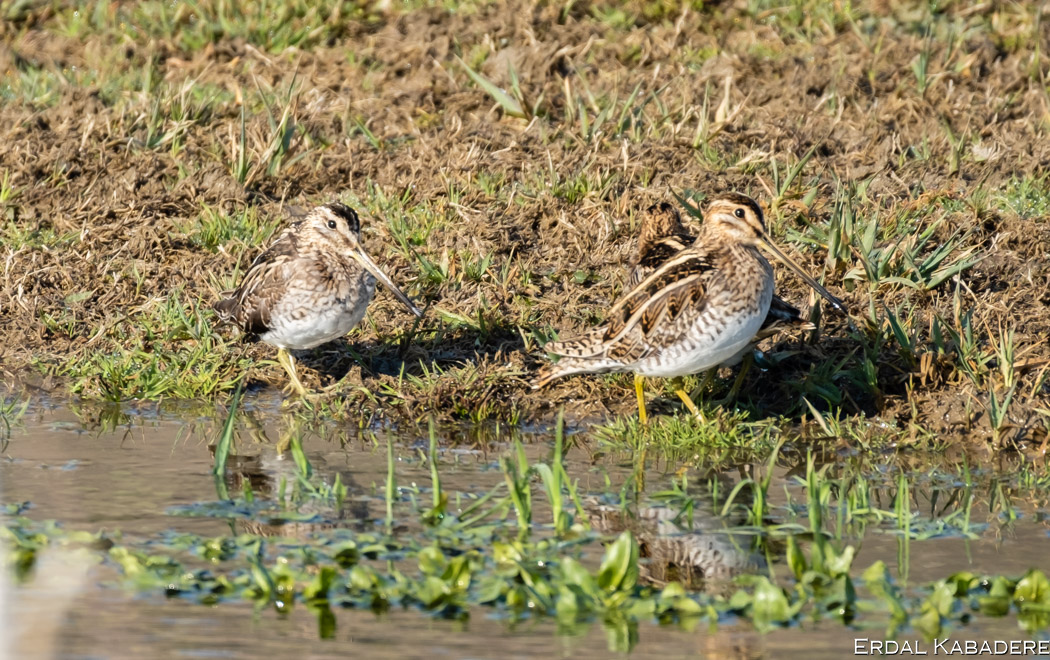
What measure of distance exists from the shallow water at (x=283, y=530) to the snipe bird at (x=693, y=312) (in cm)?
41

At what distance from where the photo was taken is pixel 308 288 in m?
6.87

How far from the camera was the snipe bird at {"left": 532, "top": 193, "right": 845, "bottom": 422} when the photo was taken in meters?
6.25

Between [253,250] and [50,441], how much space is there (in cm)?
217

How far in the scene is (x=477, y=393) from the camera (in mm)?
6801

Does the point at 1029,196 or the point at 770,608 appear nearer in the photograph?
the point at 770,608

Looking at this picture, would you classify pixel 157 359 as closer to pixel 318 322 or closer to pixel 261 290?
pixel 261 290

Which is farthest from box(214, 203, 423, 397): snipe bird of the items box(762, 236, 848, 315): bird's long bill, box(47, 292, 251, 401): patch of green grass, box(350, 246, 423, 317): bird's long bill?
box(762, 236, 848, 315): bird's long bill

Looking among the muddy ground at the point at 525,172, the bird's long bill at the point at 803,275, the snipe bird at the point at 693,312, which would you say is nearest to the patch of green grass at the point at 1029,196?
the muddy ground at the point at 525,172

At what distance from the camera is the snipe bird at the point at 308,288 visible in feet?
22.5

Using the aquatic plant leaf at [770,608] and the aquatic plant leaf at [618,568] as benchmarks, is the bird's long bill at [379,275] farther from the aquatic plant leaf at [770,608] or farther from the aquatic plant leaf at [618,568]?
the aquatic plant leaf at [770,608]

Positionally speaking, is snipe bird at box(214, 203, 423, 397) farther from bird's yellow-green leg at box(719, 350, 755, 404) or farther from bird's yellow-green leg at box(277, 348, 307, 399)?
bird's yellow-green leg at box(719, 350, 755, 404)

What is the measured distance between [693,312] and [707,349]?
0.58ft

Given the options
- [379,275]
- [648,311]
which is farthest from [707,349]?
[379,275]

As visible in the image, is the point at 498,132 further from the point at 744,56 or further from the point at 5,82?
the point at 5,82
